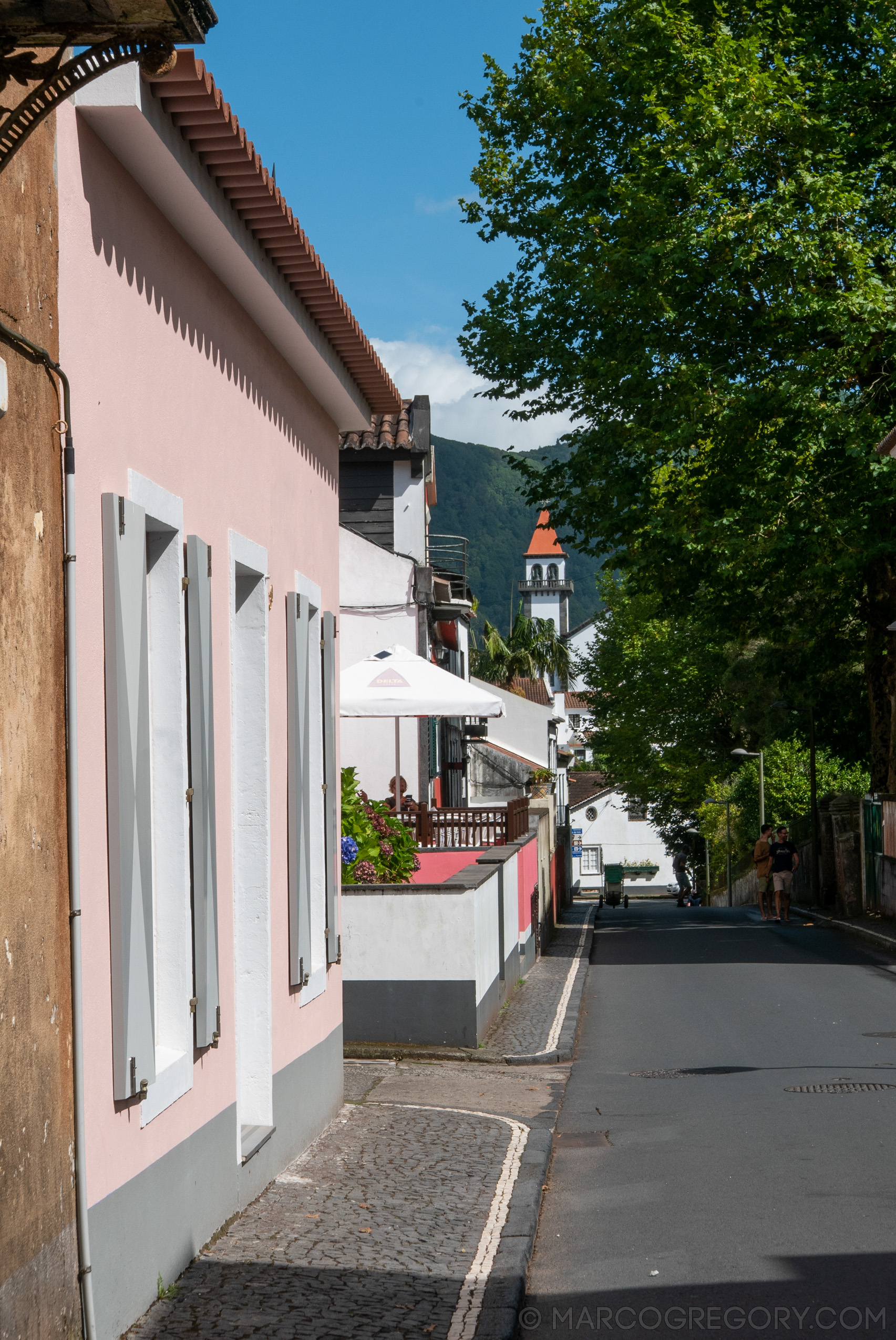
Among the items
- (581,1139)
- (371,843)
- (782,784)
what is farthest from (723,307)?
(782,784)

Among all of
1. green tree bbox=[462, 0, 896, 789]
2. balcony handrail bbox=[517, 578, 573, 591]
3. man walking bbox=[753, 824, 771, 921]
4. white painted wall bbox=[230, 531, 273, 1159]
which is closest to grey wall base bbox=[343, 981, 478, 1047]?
white painted wall bbox=[230, 531, 273, 1159]

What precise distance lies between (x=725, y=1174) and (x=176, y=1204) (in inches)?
128

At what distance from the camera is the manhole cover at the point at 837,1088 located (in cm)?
983

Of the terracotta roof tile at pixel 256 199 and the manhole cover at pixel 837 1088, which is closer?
the terracotta roof tile at pixel 256 199

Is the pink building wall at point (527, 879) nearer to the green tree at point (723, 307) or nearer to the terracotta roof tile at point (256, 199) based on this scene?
the green tree at point (723, 307)

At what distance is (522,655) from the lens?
90375 millimetres

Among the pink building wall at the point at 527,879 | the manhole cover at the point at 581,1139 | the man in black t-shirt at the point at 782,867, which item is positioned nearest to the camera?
the manhole cover at the point at 581,1139

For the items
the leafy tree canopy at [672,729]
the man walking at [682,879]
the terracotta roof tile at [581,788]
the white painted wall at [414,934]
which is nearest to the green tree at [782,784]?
the leafy tree canopy at [672,729]

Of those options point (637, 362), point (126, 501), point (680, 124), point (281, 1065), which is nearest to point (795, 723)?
point (637, 362)

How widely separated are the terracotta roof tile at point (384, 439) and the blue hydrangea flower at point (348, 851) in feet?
49.7

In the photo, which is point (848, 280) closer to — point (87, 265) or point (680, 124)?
point (680, 124)

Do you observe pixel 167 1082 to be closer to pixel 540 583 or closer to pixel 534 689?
pixel 534 689

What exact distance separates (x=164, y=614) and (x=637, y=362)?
657 inches

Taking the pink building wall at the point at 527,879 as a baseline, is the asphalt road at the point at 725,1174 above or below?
below
